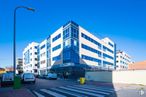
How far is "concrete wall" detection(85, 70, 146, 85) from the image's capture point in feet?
121

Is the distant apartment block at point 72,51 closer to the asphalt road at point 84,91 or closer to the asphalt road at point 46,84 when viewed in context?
the asphalt road at point 46,84

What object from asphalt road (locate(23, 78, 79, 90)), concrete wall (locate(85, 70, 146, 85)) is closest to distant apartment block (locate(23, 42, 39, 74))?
concrete wall (locate(85, 70, 146, 85))

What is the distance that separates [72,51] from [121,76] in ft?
72.8

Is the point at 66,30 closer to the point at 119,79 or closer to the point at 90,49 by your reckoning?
the point at 90,49

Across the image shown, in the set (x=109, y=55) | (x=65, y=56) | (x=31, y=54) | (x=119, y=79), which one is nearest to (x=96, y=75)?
(x=119, y=79)

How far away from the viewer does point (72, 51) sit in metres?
61.0

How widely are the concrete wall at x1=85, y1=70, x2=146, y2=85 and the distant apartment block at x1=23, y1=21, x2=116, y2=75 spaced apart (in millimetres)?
11325

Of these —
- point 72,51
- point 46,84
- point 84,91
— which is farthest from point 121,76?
point 72,51

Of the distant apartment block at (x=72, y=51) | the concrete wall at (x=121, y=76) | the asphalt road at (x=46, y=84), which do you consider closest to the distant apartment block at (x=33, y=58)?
the distant apartment block at (x=72, y=51)

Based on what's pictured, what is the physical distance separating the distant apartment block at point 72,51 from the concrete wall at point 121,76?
11.3 meters

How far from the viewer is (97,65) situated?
265 ft

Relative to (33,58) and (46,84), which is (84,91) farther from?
(33,58)

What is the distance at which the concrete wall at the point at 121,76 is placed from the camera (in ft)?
121

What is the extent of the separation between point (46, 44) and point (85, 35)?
20514mm
